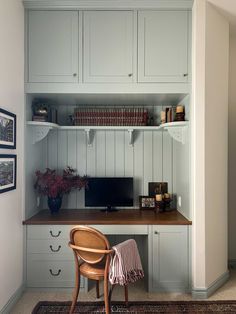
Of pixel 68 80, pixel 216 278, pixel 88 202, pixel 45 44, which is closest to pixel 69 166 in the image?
pixel 88 202

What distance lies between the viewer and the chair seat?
6.92 feet

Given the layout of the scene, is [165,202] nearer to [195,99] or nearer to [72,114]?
[195,99]

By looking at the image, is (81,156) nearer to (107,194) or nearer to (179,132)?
(107,194)

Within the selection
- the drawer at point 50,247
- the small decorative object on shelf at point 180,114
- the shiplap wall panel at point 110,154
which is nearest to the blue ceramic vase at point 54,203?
the drawer at point 50,247

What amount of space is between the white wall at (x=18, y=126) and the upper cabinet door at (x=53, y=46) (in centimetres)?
11

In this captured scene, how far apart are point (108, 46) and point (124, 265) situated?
79.8 inches

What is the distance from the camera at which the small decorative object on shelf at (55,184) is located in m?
2.72

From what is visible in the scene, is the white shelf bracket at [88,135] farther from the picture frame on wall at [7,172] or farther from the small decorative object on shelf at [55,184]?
the picture frame on wall at [7,172]

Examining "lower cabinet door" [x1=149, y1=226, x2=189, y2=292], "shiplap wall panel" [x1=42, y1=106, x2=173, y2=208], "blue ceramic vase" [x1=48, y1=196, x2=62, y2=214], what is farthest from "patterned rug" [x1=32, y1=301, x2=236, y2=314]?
"shiplap wall panel" [x1=42, y1=106, x2=173, y2=208]

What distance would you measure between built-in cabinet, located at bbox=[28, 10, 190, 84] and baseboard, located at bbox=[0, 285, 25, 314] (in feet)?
6.64

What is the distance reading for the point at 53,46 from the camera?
2.60 meters

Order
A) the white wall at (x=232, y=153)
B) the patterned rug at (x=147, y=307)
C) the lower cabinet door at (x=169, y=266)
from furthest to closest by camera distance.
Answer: the white wall at (x=232, y=153) < the lower cabinet door at (x=169, y=266) < the patterned rug at (x=147, y=307)

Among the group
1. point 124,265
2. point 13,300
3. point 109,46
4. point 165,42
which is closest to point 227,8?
point 165,42

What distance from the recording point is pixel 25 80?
260 centimetres
